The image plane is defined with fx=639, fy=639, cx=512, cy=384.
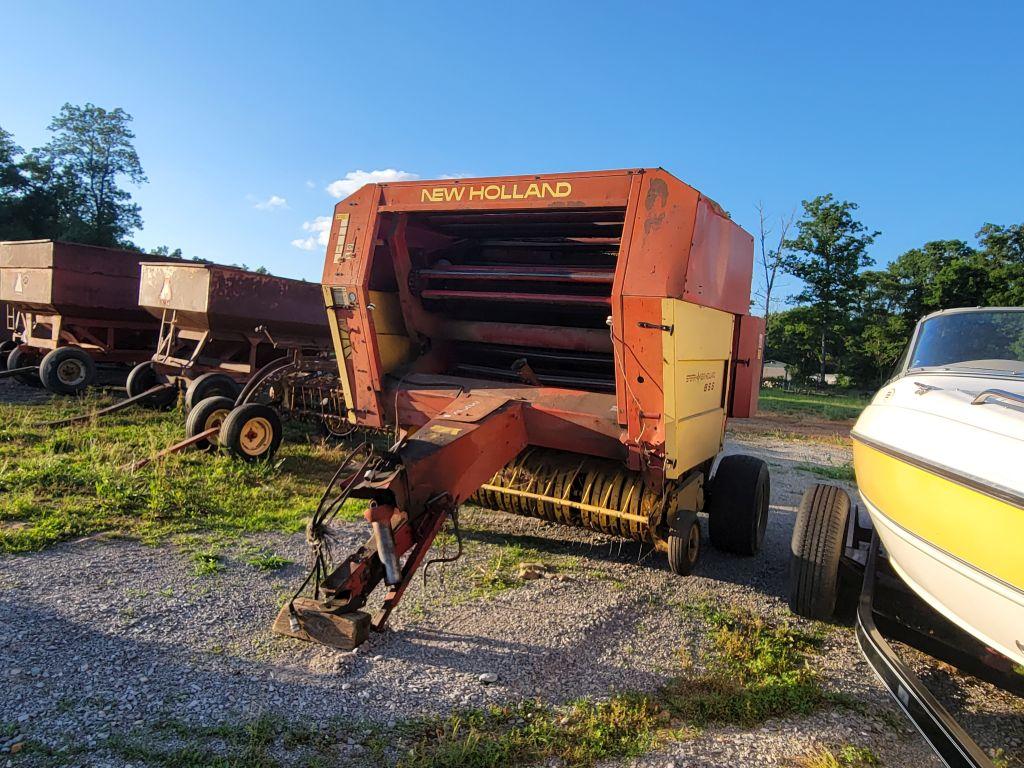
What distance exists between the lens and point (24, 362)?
40.6ft

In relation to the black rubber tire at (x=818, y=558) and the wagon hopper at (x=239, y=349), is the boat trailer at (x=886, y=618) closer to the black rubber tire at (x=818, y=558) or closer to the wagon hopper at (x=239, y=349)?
the black rubber tire at (x=818, y=558)

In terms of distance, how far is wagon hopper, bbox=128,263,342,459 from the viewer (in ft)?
23.7

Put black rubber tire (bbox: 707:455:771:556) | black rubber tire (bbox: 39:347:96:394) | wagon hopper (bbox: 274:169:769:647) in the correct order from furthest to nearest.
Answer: black rubber tire (bbox: 39:347:96:394) < black rubber tire (bbox: 707:455:771:556) < wagon hopper (bbox: 274:169:769:647)

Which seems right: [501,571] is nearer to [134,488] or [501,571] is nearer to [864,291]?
[134,488]

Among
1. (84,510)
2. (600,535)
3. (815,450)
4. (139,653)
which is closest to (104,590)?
(139,653)

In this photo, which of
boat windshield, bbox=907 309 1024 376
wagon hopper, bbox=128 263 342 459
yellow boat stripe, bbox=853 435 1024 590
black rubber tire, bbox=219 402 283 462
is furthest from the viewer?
wagon hopper, bbox=128 263 342 459

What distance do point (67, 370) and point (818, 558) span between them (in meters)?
11.5

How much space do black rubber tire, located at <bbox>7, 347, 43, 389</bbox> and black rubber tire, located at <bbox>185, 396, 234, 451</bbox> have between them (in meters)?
7.03

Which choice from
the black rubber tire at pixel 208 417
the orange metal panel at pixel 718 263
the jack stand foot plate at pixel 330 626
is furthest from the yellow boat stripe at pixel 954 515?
the black rubber tire at pixel 208 417

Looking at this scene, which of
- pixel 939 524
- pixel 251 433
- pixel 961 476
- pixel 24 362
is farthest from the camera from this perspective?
pixel 24 362

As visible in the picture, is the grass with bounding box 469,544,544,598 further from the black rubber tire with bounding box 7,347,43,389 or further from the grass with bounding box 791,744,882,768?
the black rubber tire with bounding box 7,347,43,389

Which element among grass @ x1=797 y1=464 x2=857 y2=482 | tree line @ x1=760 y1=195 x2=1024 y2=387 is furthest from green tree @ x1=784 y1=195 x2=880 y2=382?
grass @ x1=797 y1=464 x2=857 y2=482

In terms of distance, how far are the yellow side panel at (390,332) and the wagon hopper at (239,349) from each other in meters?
2.17

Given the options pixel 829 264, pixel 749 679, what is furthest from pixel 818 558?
pixel 829 264
